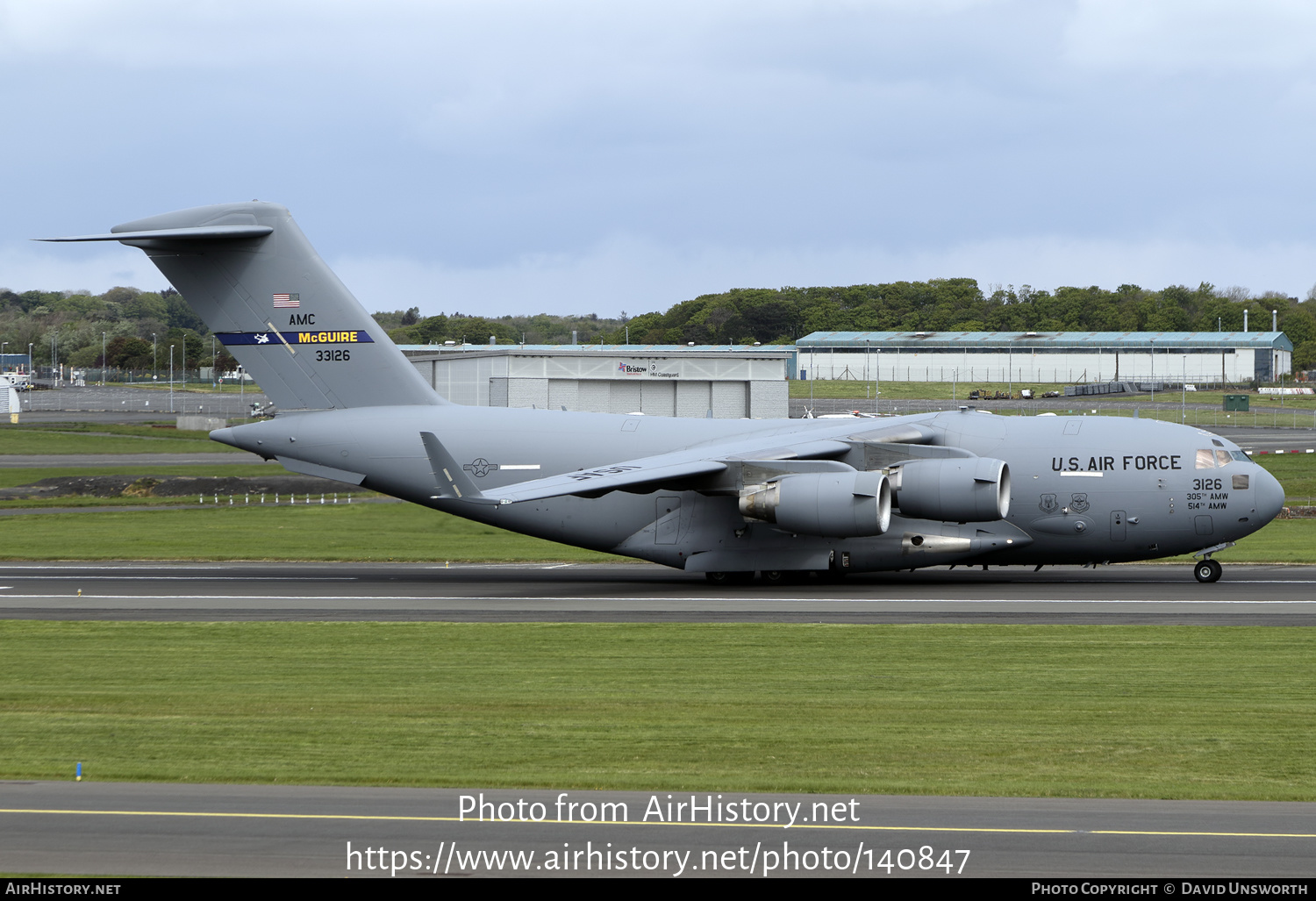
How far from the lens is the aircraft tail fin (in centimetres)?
2856

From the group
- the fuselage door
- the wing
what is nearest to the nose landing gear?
the wing

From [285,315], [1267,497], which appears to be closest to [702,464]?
[285,315]

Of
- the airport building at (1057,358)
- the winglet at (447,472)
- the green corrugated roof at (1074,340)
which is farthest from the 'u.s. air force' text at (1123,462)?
the green corrugated roof at (1074,340)

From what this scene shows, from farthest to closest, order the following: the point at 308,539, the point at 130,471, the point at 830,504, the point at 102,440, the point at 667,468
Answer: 1. the point at 102,440
2. the point at 130,471
3. the point at 308,539
4. the point at 667,468
5. the point at 830,504

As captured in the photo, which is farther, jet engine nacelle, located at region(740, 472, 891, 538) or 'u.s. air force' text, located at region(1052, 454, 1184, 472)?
'u.s. air force' text, located at region(1052, 454, 1184, 472)

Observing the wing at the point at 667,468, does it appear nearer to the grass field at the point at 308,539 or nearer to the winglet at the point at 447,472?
the winglet at the point at 447,472

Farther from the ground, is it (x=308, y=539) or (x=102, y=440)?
(x=102, y=440)

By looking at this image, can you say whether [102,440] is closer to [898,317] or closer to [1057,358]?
[1057,358]

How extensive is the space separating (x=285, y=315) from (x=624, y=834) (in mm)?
21579

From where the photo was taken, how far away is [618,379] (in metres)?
59.9

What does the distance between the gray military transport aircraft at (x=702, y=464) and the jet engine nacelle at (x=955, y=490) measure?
4 cm

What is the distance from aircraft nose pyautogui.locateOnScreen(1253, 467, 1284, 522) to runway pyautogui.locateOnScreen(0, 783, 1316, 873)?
16.7 meters

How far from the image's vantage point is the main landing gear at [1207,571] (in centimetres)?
2628

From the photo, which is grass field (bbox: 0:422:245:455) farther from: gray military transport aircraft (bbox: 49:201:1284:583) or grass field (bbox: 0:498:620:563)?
gray military transport aircraft (bbox: 49:201:1284:583)
